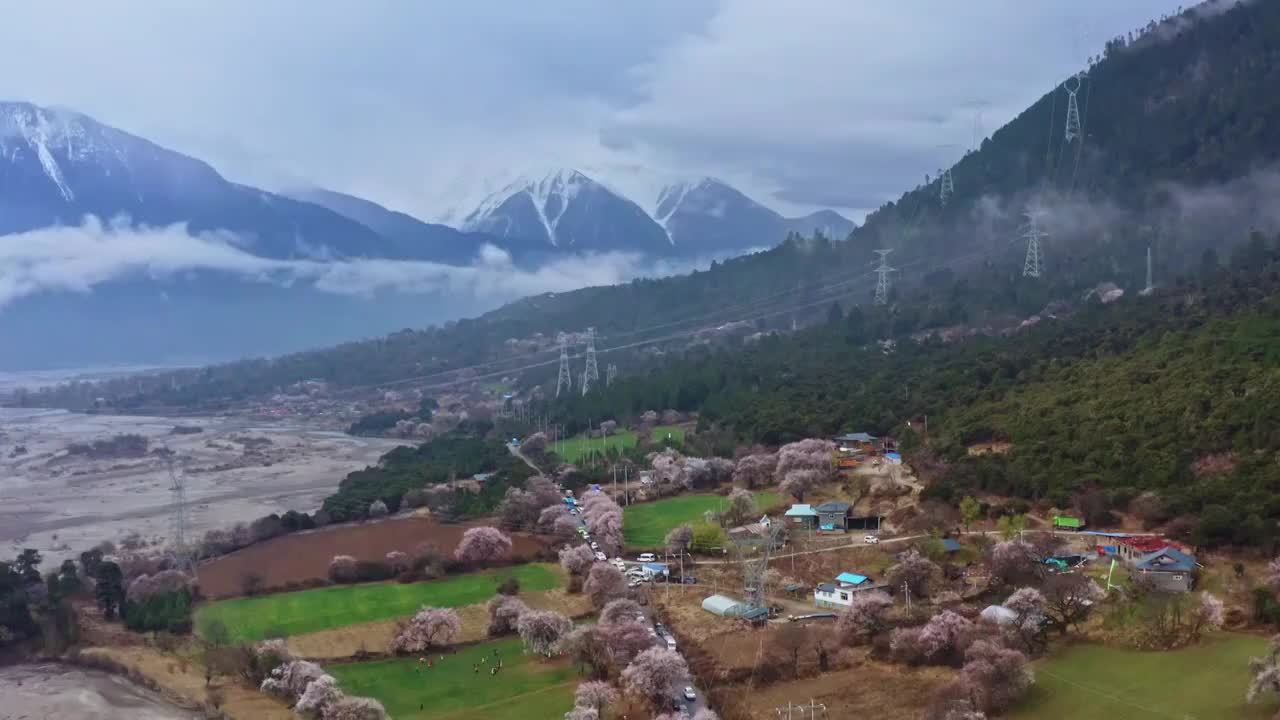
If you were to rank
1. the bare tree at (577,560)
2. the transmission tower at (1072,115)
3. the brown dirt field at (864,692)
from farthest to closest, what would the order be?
the transmission tower at (1072,115)
the bare tree at (577,560)
the brown dirt field at (864,692)

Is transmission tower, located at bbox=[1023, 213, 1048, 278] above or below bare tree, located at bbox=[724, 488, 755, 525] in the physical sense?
above

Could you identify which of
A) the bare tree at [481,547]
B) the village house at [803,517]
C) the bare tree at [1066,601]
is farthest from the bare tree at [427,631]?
the bare tree at [1066,601]

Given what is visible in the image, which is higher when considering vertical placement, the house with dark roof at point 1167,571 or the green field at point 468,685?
the house with dark roof at point 1167,571

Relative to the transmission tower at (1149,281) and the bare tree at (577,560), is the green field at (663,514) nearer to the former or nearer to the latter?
the bare tree at (577,560)

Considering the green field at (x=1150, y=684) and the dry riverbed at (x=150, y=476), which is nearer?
the green field at (x=1150, y=684)

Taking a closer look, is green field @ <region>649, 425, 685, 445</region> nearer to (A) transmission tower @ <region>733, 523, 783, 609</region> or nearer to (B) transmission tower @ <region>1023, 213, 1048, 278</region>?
(A) transmission tower @ <region>733, 523, 783, 609</region>

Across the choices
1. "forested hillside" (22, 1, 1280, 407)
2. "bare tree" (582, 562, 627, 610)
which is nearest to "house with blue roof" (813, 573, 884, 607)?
"bare tree" (582, 562, 627, 610)

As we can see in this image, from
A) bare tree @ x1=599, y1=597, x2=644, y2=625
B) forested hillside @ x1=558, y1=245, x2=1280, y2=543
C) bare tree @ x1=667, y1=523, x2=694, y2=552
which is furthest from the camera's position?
bare tree @ x1=667, y1=523, x2=694, y2=552
